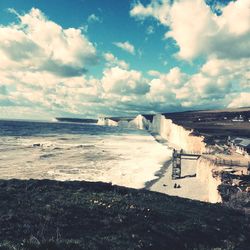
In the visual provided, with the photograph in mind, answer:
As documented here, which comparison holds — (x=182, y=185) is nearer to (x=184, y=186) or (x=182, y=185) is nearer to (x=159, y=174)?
(x=184, y=186)

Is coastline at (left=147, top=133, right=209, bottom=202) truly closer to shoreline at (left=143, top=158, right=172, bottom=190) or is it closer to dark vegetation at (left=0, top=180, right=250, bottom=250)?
shoreline at (left=143, top=158, right=172, bottom=190)

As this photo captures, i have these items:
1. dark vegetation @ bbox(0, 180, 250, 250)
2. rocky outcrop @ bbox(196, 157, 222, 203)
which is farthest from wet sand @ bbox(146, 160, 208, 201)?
dark vegetation @ bbox(0, 180, 250, 250)

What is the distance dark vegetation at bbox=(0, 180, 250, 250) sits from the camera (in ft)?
48.9

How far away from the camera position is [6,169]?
53469mm

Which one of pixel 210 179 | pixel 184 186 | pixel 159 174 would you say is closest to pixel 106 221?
pixel 210 179

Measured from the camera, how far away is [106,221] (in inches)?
712

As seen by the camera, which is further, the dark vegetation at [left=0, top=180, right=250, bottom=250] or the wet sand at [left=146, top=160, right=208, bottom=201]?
the wet sand at [left=146, top=160, right=208, bottom=201]

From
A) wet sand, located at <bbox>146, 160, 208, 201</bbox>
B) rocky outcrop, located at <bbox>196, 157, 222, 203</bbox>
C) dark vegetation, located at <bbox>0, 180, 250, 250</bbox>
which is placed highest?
dark vegetation, located at <bbox>0, 180, 250, 250</bbox>

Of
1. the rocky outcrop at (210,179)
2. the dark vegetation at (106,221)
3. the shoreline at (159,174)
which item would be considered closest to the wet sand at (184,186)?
the shoreline at (159,174)

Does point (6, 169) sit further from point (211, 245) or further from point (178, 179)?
point (211, 245)

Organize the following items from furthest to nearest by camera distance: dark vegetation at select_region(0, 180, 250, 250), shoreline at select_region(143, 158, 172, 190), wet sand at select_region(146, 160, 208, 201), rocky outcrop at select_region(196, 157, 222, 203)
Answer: shoreline at select_region(143, 158, 172, 190) → wet sand at select_region(146, 160, 208, 201) → rocky outcrop at select_region(196, 157, 222, 203) → dark vegetation at select_region(0, 180, 250, 250)

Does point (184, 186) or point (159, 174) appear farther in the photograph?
point (159, 174)

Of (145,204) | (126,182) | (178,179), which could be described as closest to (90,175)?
(126,182)

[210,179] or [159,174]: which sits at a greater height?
[210,179]
